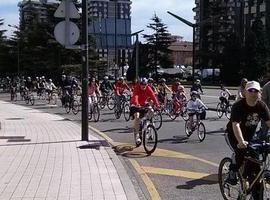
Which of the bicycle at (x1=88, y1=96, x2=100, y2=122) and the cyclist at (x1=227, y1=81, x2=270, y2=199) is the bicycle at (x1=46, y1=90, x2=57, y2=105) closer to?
the bicycle at (x1=88, y1=96, x2=100, y2=122)

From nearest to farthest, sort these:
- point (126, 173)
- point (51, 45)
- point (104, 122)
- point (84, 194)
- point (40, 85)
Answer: point (84, 194), point (126, 173), point (104, 122), point (40, 85), point (51, 45)

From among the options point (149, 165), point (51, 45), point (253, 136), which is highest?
point (51, 45)

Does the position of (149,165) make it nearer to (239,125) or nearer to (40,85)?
(239,125)

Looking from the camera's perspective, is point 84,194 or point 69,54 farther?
point 69,54

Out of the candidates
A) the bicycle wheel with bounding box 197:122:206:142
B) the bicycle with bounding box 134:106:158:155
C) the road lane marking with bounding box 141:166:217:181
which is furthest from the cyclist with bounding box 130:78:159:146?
the road lane marking with bounding box 141:166:217:181

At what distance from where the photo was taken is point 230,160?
24.1 feet

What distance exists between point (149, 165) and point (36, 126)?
836cm

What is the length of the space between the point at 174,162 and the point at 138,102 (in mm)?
2724

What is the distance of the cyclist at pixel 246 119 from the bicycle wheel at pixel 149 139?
223 inches

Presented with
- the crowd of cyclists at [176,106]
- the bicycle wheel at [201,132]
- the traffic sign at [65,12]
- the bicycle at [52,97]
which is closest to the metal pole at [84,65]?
the traffic sign at [65,12]

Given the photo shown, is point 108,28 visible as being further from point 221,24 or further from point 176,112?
point 176,112

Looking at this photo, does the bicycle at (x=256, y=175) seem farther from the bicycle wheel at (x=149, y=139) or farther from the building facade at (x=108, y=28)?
the building facade at (x=108, y=28)

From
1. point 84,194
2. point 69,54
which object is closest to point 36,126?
point 84,194

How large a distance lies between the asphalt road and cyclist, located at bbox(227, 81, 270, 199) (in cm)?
127
